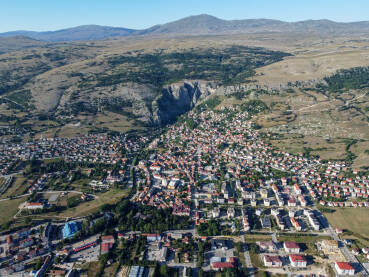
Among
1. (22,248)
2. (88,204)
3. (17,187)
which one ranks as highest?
(17,187)

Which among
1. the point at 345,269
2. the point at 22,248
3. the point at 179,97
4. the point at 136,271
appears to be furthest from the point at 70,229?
the point at 179,97

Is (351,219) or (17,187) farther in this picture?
(17,187)

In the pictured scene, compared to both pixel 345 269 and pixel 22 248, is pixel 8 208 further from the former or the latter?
pixel 345 269

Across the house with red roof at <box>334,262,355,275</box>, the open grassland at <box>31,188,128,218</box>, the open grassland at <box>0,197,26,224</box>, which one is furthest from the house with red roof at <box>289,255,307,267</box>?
the open grassland at <box>0,197,26,224</box>

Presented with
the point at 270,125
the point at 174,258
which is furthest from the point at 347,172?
the point at 174,258

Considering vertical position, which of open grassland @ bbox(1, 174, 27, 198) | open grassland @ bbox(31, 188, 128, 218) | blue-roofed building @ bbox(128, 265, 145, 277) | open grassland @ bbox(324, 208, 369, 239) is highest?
open grassland @ bbox(324, 208, 369, 239)

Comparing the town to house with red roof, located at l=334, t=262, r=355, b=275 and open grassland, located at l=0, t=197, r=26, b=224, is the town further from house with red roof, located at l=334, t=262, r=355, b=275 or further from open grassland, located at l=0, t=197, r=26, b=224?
open grassland, located at l=0, t=197, r=26, b=224

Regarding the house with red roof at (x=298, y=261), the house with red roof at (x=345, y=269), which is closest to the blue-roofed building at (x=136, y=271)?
the house with red roof at (x=298, y=261)
